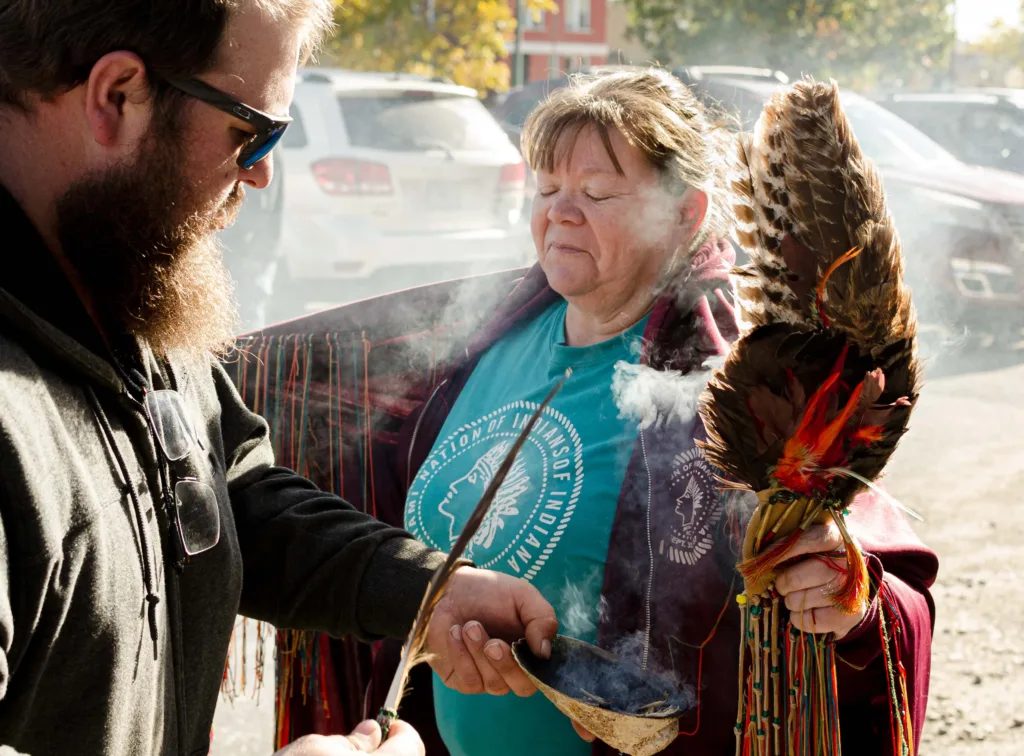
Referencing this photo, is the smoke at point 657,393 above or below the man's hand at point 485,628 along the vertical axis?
above

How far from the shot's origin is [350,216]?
9.05 meters

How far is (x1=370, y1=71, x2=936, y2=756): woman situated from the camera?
6.85 ft

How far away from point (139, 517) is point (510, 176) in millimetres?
8190

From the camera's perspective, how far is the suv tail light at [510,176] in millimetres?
9398

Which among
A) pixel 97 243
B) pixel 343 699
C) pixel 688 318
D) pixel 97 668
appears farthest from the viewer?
pixel 343 699

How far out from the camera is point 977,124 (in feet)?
29.1

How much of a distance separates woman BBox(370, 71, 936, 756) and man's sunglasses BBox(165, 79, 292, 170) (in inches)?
36.3

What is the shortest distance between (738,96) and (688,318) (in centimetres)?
587

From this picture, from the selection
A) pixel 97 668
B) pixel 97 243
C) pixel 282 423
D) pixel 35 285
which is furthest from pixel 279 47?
pixel 282 423

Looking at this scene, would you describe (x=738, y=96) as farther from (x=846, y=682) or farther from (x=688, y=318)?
(x=846, y=682)

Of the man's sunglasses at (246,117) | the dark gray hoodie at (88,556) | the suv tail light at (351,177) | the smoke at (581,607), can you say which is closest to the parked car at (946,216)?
the suv tail light at (351,177)

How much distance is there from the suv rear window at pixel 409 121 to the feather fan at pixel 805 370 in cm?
746

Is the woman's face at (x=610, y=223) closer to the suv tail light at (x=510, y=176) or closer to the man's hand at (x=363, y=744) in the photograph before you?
the man's hand at (x=363, y=744)

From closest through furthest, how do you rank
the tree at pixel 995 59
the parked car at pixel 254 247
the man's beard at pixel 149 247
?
the man's beard at pixel 149 247
the parked car at pixel 254 247
the tree at pixel 995 59
